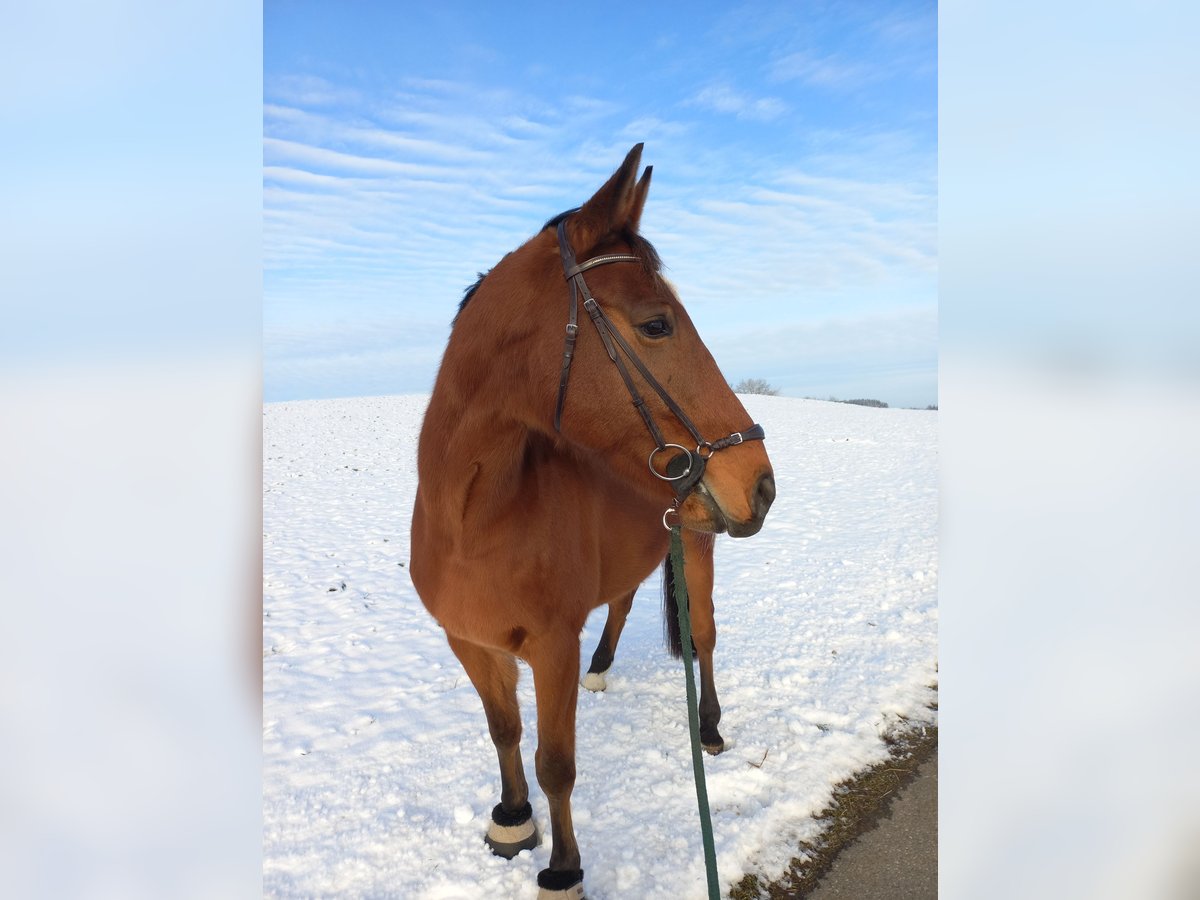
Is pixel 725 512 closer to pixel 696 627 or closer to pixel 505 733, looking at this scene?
pixel 505 733

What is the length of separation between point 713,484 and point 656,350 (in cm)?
39

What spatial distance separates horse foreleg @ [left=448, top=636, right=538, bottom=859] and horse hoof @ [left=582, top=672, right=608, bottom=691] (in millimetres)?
1199

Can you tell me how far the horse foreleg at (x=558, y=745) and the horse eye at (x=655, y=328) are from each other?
3.55 ft

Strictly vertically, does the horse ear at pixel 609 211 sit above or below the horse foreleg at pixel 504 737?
above

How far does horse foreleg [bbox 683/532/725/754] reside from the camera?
325cm

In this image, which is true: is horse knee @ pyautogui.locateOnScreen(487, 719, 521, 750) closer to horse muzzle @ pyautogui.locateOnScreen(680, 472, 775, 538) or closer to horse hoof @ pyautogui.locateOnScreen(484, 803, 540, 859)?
horse hoof @ pyautogui.locateOnScreen(484, 803, 540, 859)

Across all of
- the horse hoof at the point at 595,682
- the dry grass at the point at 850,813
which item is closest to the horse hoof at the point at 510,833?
the dry grass at the point at 850,813

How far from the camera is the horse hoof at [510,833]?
8.14 feet

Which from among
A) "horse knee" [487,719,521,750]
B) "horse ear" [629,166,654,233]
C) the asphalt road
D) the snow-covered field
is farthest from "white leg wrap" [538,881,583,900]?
"horse ear" [629,166,654,233]

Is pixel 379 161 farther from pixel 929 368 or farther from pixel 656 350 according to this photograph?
pixel 929 368

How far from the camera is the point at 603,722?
11.3ft
